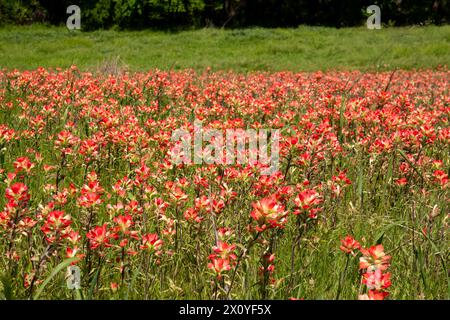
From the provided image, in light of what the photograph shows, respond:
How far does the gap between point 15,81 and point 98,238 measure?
21.9 feet

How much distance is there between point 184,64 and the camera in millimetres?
19250

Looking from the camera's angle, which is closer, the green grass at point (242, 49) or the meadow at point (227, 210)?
the meadow at point (227, 210)

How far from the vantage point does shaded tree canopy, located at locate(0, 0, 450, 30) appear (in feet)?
121

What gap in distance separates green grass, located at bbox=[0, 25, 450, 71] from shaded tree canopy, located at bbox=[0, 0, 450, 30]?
17.5 ft

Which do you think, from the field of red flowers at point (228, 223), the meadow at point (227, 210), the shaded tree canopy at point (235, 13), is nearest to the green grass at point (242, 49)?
the shaded tree canopy at point (235, 13)

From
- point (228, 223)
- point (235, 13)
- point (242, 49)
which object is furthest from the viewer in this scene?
point (235, 13)

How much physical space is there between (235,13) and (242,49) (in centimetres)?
1986

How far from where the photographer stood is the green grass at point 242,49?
1908 cm

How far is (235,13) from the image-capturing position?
43219mm

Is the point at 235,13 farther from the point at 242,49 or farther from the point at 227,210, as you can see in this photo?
the point at 227,210

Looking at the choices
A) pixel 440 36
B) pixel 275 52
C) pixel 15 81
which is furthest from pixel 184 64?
pixel 440 36

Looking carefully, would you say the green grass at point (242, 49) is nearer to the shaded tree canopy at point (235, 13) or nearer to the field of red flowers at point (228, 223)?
the shaded tree canopy at point (235, 13)

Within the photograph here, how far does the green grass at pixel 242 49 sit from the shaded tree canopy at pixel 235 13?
210 inches

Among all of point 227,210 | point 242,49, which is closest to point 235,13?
point 242,49
